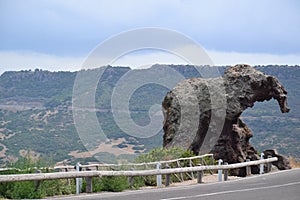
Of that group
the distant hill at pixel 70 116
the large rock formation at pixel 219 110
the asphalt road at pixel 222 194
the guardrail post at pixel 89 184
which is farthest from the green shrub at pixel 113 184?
the distant hill at pixel 70 116

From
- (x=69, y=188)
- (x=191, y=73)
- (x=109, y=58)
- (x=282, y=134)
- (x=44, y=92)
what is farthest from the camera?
(x=44, y=92)

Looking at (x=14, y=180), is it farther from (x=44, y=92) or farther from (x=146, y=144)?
(x=44, y=92)

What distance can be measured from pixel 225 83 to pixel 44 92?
60.8 metres

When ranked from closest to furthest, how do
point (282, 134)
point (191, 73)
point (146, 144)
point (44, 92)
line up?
point (146, 144) < point (191, 73) < point (282, 134) < point (44, 92)

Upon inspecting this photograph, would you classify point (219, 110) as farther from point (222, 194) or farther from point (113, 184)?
point (222, 194)

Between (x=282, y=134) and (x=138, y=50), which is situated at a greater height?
(x=138, y=50)

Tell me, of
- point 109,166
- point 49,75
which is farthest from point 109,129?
point 49,75

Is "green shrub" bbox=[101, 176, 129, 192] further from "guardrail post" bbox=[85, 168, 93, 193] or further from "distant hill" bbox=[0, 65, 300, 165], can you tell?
"distant hill" bbox=[0, 65, 300, 165]

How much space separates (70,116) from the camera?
75375mm

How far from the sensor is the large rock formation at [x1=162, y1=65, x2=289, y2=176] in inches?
1193

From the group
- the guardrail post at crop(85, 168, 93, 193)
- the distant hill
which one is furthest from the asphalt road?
the distant hill

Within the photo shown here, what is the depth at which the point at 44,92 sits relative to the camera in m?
88.1

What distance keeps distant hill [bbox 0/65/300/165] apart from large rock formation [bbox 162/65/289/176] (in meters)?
5.01

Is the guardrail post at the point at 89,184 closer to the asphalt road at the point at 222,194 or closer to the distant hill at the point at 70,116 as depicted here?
the asphalt road at the point at 222,194
